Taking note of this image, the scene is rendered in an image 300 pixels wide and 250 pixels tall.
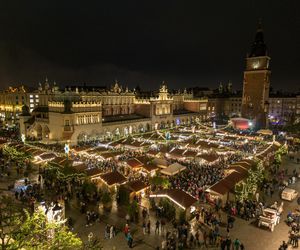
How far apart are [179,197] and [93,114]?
27.8 m

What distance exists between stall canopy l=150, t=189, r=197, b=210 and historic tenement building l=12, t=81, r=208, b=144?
24.0 m

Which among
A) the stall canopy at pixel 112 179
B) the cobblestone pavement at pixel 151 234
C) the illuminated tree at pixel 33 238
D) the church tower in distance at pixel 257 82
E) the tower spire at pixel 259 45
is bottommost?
the cobblestone pavement at pixel 151 234

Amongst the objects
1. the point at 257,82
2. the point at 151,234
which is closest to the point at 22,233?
the point at 151,234

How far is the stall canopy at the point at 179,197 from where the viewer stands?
15.1m

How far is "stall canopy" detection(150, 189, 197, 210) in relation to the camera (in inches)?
595

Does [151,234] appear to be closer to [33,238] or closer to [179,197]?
[179,197]

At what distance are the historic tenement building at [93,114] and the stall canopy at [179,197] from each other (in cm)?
2403

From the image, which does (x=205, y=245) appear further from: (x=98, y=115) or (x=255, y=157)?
(x=98, y=115)

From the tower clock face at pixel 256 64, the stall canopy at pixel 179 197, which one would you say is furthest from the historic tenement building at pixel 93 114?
the stall canopy at pixel 179 197

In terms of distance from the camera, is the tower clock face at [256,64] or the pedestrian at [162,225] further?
the tower clock face at [256,64]

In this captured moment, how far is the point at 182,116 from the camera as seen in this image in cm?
6322

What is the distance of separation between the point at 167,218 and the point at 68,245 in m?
9.51

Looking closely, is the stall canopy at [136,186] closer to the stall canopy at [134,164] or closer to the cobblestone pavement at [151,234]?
the cobblestone pavement at [151,234]

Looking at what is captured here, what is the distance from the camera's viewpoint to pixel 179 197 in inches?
616
